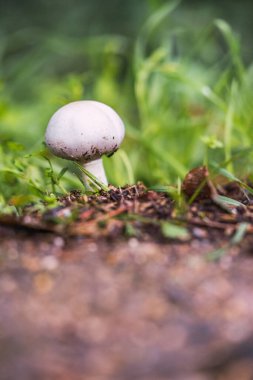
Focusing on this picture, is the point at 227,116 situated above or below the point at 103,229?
above

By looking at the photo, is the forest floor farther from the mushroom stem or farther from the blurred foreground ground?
the mushroom stem

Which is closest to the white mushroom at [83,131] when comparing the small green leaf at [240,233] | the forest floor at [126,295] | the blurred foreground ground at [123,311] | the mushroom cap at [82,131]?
the mushroom cap at [82,131]

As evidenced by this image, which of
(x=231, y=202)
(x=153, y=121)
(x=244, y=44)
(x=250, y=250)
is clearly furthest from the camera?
(x=244, y=44)

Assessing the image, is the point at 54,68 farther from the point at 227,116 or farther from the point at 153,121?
the point at 227,116

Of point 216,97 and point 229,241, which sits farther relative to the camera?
point 216,97

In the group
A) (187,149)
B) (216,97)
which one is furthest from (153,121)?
(216,97)

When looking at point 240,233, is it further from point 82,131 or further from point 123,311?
point 82,131

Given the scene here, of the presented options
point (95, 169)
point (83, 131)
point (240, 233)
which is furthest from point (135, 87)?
point (240, 233)

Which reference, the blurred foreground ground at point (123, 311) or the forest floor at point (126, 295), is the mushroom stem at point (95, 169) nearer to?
the forest floor at point (126, 295)
